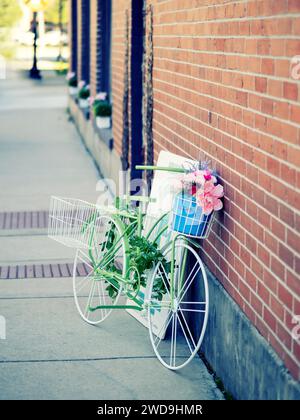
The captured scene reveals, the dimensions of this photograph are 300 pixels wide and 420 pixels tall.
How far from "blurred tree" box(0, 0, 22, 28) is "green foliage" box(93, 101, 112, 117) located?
77.2 ft

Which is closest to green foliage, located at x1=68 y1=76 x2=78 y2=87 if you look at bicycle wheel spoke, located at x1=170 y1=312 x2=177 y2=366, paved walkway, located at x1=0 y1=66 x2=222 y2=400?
paved walkway, located at x1=0 y1=66 x2=222 y2=400

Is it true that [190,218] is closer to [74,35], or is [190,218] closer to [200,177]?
[200,177]

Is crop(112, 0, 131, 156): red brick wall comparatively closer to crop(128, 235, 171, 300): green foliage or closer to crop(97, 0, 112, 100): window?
crop(97, 0, 112, 100): window

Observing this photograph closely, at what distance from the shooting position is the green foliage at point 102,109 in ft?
45.5

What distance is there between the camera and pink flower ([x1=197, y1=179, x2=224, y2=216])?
17.6 ft

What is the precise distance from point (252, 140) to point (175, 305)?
4.56ft

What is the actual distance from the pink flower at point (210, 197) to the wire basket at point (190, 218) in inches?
3.6

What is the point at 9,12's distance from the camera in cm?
3903

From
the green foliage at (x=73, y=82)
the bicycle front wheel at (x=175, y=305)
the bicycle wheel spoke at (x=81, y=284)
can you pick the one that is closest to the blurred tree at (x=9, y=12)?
the green foliage at (x=73, y=82)

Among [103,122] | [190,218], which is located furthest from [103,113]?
[190,218]
